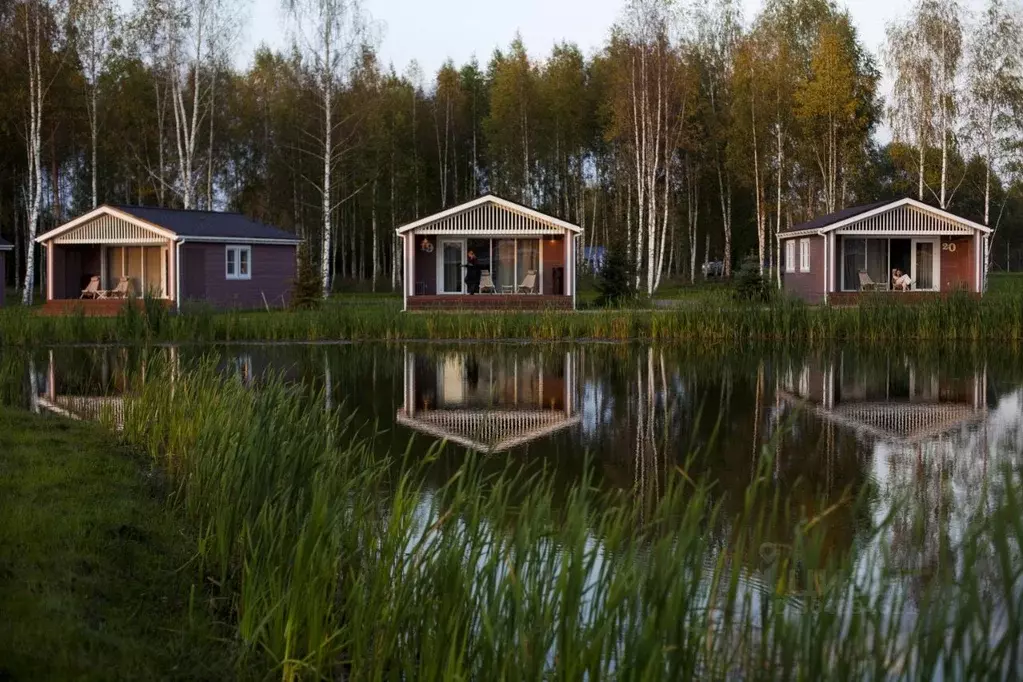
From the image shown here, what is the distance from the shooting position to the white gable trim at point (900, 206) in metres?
34.4

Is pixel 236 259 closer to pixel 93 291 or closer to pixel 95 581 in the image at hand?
pixel 93 291

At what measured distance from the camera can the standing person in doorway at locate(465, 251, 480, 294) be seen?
1417 inches

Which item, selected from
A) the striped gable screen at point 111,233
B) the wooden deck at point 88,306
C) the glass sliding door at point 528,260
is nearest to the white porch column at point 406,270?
the glass sliding door at point 528,260

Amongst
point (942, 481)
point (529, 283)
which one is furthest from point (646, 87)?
point (942, 481)

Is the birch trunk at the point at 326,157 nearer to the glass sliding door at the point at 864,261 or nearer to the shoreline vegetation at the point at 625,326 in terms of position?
the shoreline vegetation at the point at 625,326

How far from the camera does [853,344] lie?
25031 mm

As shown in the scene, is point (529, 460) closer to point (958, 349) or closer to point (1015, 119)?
point (958, 349)

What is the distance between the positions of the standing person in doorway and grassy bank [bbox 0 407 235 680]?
26.4 meters

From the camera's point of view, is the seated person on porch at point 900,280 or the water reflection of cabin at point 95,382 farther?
the seated person on porch at point 900,280

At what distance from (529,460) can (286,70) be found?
1972 inches

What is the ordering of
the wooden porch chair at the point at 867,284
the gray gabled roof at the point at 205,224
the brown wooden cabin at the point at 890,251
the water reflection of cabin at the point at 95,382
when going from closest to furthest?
→ the water reflection of cabin at the point at 95,382, the gray gabled roof at the point at 205,224, the brown wooden cabin at the point at 890,251, the wooden porch chair at the point at 867,284

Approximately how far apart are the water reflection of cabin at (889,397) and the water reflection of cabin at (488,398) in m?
2.98

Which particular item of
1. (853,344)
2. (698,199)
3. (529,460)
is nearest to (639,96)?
(698,199)

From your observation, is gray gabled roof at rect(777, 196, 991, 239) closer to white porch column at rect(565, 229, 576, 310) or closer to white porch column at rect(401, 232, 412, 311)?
white porch column at rect(565, 229, 576, 310)
